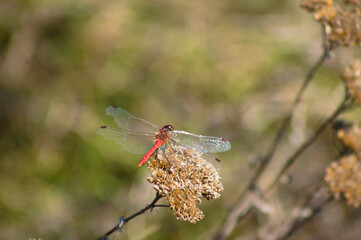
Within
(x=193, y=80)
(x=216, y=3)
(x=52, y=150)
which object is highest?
(x=216, y=3)

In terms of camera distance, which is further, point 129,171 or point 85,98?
point 85,98

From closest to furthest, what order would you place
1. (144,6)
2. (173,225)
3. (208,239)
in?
(208,239) → (173,225) → (144,6)

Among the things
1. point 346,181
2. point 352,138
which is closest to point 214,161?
point 346,181

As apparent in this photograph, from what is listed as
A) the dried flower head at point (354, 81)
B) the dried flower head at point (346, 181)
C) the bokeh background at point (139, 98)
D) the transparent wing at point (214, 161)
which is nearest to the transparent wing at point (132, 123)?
the transparent wing at point (214, 161)

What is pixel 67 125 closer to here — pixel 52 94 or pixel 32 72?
pixel 52 94

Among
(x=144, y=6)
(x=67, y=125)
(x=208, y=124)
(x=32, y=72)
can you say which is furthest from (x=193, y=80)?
(x=32, y=72)

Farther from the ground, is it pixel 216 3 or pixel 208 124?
pixel 216 3
